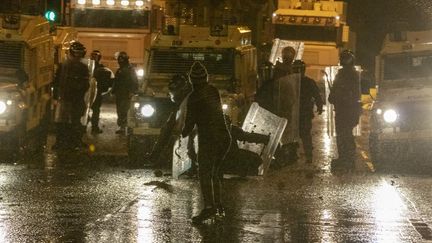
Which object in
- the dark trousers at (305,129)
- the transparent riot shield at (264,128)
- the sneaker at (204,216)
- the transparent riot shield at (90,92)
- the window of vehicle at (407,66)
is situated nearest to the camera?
the sneaker at (204,216)

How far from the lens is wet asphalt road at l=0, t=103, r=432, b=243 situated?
36.9ft

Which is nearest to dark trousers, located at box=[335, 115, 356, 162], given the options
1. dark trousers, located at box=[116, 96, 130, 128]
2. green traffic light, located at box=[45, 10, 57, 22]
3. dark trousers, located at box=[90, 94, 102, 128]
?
dark trousers, located at box=[116, 96, 130, 128]

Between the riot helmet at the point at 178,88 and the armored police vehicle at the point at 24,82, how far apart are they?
409 centimetres

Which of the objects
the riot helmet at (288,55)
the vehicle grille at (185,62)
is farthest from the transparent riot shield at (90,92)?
the riot helmet at (288,55)

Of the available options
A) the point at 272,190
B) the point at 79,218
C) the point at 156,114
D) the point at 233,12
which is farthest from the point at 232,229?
the point at 233,12

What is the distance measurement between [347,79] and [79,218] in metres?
7.26

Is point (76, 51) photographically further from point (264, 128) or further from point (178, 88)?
point (178, 88)

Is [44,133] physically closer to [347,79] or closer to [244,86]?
[244,86]

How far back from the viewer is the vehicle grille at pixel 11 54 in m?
19.1

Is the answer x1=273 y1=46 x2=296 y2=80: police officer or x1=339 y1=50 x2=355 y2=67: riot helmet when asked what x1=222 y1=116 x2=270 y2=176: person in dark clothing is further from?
x1=339 y1=50 x2=355 y2=67: riot helmet

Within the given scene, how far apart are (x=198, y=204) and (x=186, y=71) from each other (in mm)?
5669

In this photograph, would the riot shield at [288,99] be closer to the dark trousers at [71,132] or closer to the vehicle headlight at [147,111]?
the vehicle headlight at [147,111]

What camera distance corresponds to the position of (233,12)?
104 ft

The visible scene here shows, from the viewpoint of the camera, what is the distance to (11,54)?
19156 millimetres
